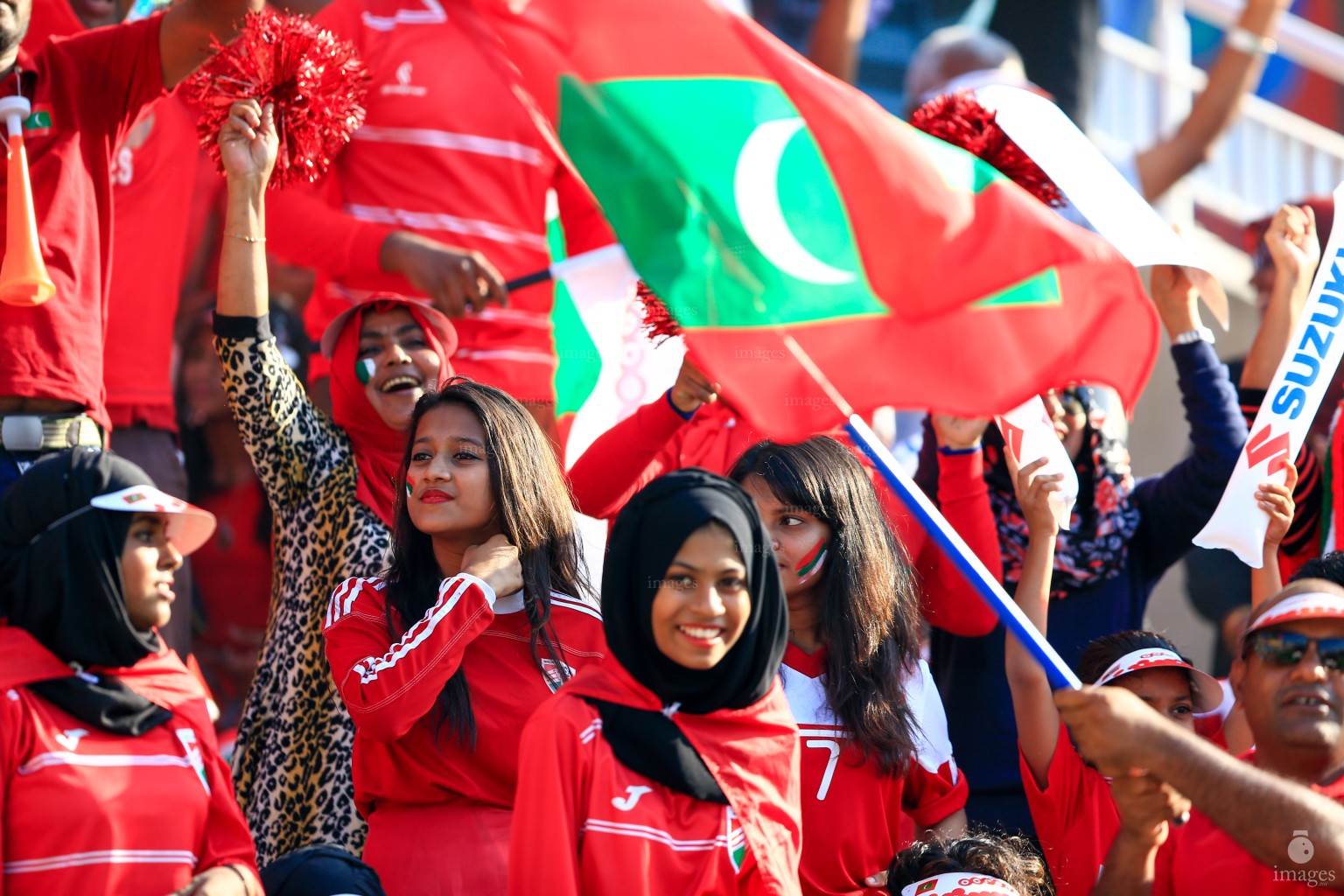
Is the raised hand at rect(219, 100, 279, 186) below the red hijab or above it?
above

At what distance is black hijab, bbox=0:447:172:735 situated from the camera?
3547 mm

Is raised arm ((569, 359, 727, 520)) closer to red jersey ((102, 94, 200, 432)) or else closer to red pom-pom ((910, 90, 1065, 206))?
red pom-pom ((910, 90, 1065, 206))

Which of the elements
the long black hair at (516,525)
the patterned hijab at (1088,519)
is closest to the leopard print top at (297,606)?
the long black hair at (516,525)

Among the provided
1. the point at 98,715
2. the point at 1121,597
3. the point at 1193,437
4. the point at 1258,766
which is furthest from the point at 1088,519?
the point at 98,715

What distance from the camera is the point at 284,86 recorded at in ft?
15.4

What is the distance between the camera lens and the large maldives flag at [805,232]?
3.53m

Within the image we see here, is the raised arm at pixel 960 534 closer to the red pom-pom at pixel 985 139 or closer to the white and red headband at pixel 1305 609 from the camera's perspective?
the red pom-pom at pixel 985 139

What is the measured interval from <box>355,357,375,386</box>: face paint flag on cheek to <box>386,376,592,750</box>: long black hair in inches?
17.1

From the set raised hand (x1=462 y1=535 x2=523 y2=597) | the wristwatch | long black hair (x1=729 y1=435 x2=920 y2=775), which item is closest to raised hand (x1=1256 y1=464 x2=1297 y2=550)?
the wristwatch

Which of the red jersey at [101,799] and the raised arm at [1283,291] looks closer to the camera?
the red jersey at [101,799]

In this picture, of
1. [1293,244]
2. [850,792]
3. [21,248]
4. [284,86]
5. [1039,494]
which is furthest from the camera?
[1293,244]

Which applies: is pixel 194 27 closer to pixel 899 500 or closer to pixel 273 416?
pixel 273 416

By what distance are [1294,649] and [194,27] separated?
10.2ft

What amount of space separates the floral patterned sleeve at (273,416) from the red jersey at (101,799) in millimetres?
1014
